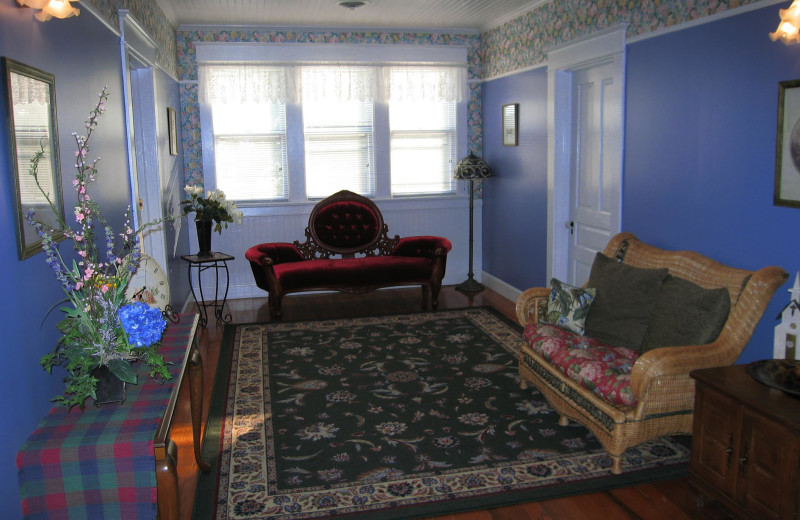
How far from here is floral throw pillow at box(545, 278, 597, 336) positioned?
3.85m

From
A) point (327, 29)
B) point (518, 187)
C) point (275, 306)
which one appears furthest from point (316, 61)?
point (275, 306)

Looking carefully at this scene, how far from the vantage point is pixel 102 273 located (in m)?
2.25

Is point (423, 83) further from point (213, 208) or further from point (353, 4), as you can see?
point (213, 208)

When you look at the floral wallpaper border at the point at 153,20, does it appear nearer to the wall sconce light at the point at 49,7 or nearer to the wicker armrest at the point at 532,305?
the wall sconce light at the point at 49,7

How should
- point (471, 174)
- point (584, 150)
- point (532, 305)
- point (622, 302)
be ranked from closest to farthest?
point (622, 302)
point (532, 305)
point (584, 150)
point (471, 174)

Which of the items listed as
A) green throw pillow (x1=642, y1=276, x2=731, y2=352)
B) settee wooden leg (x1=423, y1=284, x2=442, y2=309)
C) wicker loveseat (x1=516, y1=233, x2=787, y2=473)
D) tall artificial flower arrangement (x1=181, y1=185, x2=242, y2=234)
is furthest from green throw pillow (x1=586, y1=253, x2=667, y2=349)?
tall artificial flower arrangement (x1=181, y1=185, x2=242, y2=234)

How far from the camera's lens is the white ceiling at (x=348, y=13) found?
18.0 ft

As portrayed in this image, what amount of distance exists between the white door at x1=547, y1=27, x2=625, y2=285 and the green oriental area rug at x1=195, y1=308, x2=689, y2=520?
1.00 meters

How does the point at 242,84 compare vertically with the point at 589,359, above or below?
above

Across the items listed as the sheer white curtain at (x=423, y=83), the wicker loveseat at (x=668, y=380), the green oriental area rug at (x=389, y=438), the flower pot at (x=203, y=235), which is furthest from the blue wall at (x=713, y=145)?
the flower pot at (x=203, y=235)

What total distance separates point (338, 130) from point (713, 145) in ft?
13.6

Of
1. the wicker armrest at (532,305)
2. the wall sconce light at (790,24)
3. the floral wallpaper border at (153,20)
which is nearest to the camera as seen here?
the wall sconce light at (790,24)

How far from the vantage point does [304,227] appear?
22.4 ft

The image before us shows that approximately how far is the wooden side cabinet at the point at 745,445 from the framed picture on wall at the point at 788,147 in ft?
2.91
